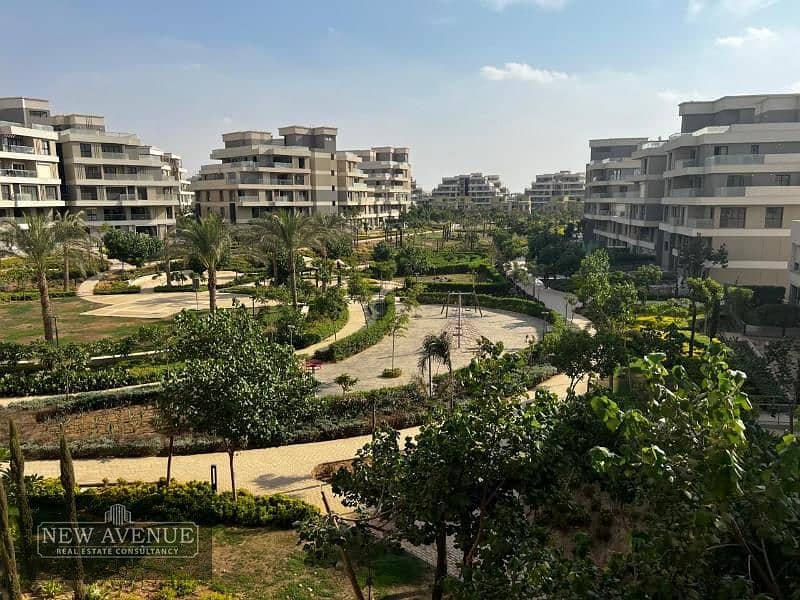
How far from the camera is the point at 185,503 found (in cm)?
1335

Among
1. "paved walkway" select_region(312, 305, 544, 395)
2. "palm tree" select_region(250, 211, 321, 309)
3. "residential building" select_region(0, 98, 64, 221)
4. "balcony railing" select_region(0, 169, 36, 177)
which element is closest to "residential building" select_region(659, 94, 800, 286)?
"paved walkway" select_region(312, 305, 544, 395)

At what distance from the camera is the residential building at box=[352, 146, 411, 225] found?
101 m

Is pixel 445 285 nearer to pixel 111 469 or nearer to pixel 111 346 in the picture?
pixel 111 346

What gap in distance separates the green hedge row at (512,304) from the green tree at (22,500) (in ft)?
89.2

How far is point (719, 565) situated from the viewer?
17.0 feet

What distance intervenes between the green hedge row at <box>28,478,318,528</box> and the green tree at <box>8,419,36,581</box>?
2973mm

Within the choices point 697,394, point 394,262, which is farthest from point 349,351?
point 394,262

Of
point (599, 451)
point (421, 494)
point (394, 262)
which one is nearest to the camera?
point (599, 451)

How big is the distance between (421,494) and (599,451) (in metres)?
3.59

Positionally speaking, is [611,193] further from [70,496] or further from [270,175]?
[70,496]

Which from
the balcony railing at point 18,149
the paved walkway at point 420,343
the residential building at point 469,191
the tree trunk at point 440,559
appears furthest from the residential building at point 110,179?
the residential building at point 469,191

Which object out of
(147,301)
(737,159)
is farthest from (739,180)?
(147,301)

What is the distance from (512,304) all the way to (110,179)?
46199mm

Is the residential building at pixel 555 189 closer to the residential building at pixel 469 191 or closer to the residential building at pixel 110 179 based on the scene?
the residential building at pixel 469 191
